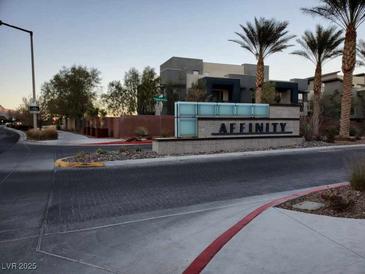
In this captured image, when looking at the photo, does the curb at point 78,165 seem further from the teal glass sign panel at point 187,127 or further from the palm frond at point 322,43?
the palm frond at point 322,43

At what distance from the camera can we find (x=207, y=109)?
17.8m

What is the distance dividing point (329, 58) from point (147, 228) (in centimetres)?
2777

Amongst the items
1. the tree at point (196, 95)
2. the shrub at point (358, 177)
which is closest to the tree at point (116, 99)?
the tree at point (196, 95)

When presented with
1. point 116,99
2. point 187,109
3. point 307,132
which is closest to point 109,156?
point 187,109

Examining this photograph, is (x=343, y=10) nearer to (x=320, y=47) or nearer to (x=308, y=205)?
(x=320, y=47)

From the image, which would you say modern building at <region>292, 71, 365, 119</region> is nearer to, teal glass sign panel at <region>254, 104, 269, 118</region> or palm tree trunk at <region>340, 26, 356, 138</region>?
palm tree trunk at <region>340, 26, 356, 138</region>

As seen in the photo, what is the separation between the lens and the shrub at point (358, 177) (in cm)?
685

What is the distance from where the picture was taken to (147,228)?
5543 mm

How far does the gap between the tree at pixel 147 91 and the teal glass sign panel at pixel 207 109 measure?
26.1 m

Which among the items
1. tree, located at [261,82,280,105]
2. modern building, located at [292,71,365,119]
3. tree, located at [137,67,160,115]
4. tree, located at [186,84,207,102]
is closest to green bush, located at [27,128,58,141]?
tree, located at [186,84,207,102]

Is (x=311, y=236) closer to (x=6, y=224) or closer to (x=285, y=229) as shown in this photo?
(x=285, y=229)

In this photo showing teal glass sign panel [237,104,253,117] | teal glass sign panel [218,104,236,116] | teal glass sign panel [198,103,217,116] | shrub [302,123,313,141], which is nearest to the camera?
teal glass sign panel [198,103,217,116]

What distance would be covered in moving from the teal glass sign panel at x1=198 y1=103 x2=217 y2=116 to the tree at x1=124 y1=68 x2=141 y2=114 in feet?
92.1

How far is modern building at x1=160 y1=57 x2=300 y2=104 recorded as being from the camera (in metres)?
42.5
